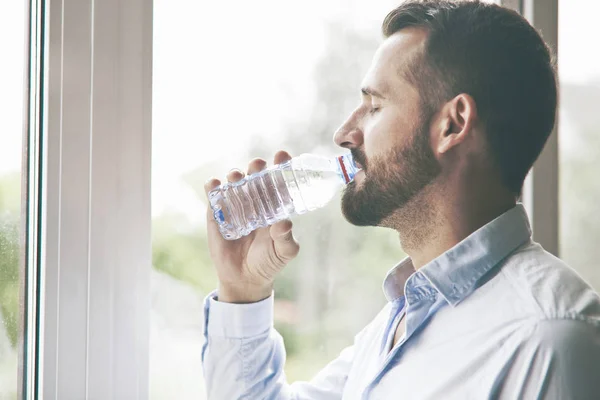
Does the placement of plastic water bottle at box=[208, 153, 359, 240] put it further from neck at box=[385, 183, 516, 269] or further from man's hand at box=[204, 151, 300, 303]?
neck at box=[385, 183, 516, 269]

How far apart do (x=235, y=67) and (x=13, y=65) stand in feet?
1.45

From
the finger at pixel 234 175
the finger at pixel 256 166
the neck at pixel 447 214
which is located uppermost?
the finger at pixel 256 166

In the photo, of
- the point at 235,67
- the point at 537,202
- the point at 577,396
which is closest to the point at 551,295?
the point at 577,396

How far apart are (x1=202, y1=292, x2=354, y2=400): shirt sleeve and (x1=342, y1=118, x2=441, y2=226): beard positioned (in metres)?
0.31

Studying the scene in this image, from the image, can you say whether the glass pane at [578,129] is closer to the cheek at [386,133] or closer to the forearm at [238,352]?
the cheek at [386,133]

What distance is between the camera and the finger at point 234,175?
125 cm

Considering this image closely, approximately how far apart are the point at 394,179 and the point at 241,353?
1.58ft

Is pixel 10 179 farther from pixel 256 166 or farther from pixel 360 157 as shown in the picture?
pixel 360 157

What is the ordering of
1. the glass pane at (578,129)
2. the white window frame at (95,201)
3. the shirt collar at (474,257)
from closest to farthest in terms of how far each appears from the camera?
1. the shirt collar at (474,257)
2. the white window frame at (95,201)
3. the glass pane at (578,129)

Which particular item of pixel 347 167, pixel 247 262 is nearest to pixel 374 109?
pixel 347 167

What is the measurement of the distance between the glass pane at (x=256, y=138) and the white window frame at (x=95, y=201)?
63mm

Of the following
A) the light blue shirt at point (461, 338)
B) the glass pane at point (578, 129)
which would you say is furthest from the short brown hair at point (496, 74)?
the glass pane at point (578, 129)

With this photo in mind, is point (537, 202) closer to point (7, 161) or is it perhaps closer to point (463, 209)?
point (463, 209)

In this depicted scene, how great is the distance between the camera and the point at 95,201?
119cm
